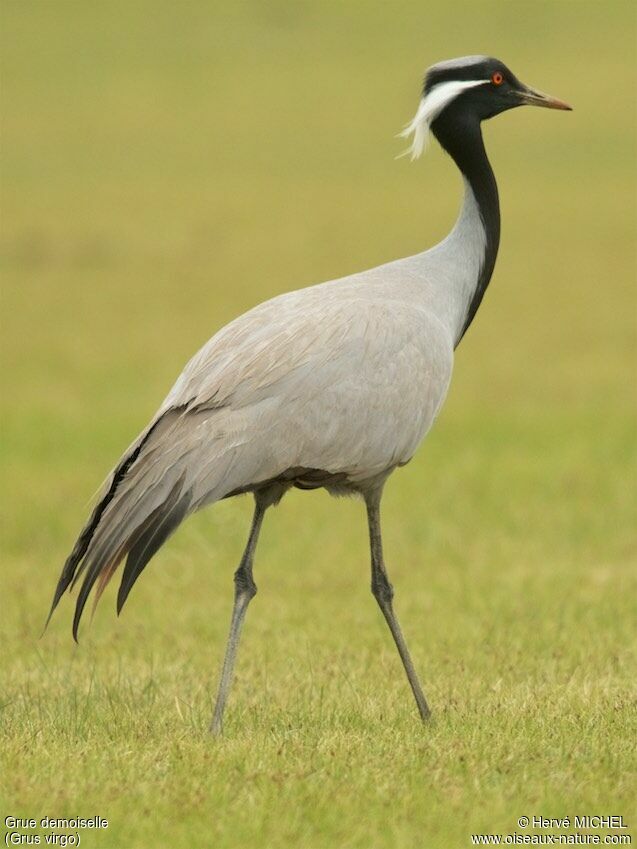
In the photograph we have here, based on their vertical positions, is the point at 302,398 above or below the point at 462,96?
below

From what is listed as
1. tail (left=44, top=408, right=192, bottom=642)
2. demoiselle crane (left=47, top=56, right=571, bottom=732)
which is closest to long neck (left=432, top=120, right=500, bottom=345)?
demoiselle crane (left=47, top=56, right=571, bottom=732)

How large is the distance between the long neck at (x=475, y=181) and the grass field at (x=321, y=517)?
194 cm

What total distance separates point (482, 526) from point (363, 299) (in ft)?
18.3

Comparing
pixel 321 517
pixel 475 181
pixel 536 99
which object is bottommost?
pixel 321 517

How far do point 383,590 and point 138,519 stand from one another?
135cm

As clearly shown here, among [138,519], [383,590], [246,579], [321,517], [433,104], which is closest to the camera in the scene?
[138,519]

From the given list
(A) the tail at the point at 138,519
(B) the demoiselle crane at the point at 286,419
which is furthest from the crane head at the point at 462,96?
(A) the tail at the point at 138,519

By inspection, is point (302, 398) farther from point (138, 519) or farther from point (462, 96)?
point (462, 96)

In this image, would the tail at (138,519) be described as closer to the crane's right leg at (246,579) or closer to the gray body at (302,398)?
the gray body at (302,398)

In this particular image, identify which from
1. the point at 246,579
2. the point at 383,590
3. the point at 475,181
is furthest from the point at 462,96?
the point at 246,579

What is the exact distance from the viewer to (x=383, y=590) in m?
7.07

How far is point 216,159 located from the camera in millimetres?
35688

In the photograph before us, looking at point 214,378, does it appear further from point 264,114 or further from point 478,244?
point 264,114

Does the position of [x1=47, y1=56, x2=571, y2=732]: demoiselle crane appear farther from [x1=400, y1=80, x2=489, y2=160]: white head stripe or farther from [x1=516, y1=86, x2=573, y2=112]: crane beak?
[x1=516, y1=86, x2=573, y2=112]: crane beak
